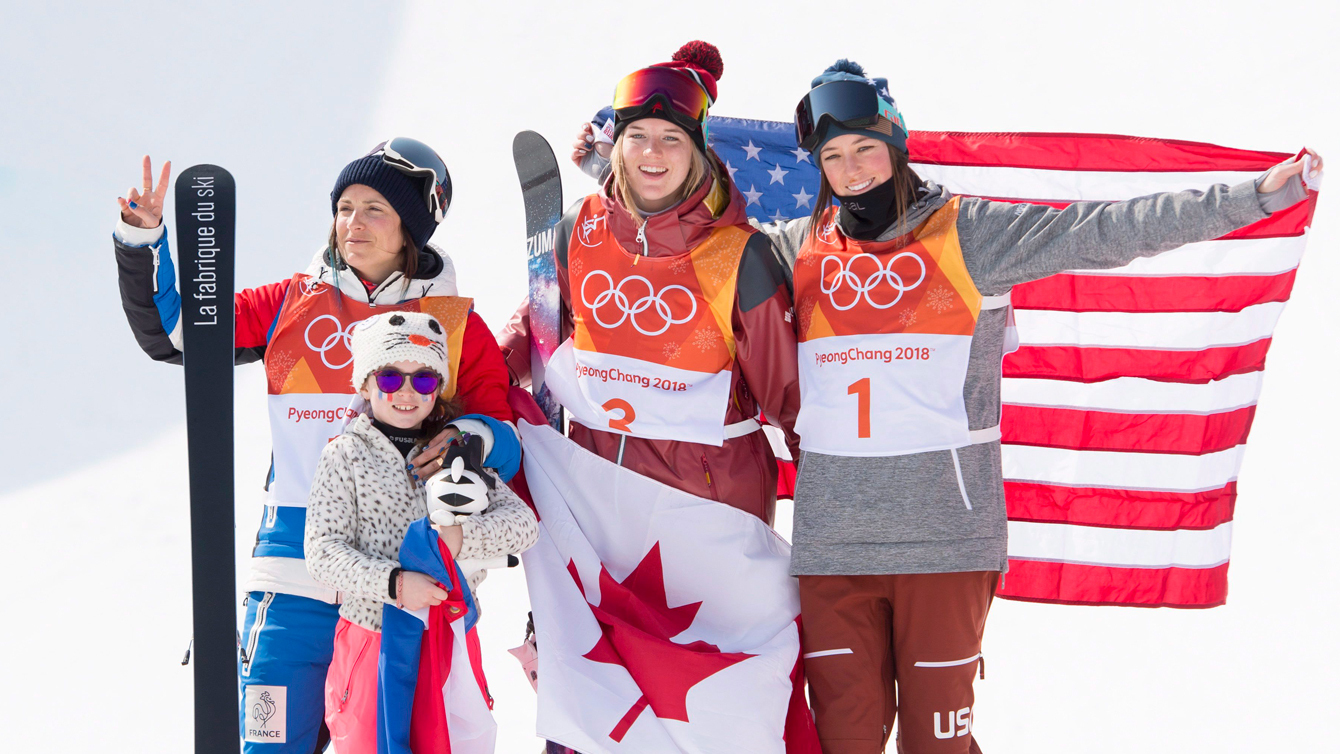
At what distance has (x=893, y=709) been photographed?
259 centimetres

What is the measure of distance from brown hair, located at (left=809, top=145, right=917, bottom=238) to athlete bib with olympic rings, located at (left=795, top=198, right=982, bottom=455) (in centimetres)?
8

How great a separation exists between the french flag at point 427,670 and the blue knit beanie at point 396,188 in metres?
0.93

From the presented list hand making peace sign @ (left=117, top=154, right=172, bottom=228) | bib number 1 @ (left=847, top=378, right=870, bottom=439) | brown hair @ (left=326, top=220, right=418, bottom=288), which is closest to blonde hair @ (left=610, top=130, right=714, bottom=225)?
brown hair @ (left=326, top=220, right=418, bottom=288)

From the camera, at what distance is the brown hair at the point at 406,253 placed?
108 inches

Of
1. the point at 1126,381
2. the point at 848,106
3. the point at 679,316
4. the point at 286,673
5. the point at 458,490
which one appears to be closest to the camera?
the point at 458,490

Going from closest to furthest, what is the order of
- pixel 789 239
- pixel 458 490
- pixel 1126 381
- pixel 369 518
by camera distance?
pixel 458 490 → pixel 369 518 → pixel 789 239 → pixel 1126 381

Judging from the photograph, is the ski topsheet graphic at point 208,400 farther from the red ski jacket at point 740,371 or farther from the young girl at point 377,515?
the red ski jacket at point 740,371

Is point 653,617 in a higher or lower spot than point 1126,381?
lower

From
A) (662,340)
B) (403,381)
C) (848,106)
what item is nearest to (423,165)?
(403,381)

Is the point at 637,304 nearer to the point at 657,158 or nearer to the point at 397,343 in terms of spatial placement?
the point at 657,158

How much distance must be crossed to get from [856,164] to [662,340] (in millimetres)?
707

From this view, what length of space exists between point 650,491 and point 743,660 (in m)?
0.52

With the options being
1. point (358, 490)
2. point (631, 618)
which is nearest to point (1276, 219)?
point (631, 618)

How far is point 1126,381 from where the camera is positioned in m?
3.41
